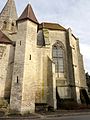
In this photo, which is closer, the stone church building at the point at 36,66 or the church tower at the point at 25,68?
the church tower at the point at 25,68

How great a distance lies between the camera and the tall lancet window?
2255cm

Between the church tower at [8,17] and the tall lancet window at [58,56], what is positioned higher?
the church tower at [8,17]

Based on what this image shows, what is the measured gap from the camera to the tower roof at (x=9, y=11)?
30.4m

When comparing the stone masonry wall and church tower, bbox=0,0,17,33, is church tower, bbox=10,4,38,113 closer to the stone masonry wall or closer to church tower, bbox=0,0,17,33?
the stone masonry wall

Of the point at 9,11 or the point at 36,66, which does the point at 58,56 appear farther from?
the point at 9,11

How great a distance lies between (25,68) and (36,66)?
11.4ft

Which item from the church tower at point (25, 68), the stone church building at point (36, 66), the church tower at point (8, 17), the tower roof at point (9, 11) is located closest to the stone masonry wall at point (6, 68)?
the stone church building at point (36, 66)

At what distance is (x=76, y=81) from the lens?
2128 cm

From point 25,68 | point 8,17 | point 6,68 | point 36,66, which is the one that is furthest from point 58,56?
point 8,17

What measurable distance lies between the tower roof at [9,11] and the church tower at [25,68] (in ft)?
38.5

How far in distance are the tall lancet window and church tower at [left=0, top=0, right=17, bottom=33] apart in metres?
10.0

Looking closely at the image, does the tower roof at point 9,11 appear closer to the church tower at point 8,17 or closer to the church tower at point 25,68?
the church tower at point 8,17

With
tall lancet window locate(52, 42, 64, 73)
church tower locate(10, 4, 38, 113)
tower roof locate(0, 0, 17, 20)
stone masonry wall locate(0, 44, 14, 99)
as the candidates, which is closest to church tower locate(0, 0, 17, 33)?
tower roof locate(0, 0, 17, 20)

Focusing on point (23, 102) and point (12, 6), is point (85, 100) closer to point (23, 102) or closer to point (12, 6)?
point (23, 102)
